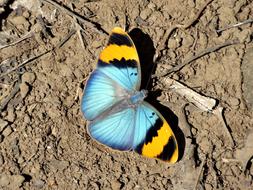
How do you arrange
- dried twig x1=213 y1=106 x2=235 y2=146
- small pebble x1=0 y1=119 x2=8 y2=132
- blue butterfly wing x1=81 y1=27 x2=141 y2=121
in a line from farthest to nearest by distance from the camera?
dried twig x1=213 y1=106 x2=235 y2=146 → small pebble x1=0 y1=119 x2=8 y2=132 → blue butterfly wing x1=81 y1=27 x2=141 y2=121

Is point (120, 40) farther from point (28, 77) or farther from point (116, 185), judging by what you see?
point (116, 185)

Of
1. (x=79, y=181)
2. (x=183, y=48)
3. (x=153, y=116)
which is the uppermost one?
(x=183, y=48)

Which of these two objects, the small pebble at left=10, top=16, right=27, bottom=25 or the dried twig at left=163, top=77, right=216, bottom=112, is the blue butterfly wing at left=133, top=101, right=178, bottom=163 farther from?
the small pebble at left=10, top=16, right=27, bottom=25

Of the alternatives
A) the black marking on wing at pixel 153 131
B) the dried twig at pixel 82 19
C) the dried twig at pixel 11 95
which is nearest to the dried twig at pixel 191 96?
the black marking on wing at pixel 153 131

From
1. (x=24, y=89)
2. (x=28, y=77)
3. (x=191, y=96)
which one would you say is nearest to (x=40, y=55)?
(x=28, y=77)

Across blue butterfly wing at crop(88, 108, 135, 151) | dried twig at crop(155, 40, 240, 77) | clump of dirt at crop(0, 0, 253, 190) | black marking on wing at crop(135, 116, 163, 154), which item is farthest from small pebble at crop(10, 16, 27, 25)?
black marking on wing at crop(135, 116, 163, 154)

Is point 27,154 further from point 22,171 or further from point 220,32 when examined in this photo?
point 220,32

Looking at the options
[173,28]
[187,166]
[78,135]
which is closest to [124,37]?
[173,28]

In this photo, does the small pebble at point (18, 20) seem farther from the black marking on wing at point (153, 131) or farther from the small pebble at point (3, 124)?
the black marking on wing at point (153, 131)
